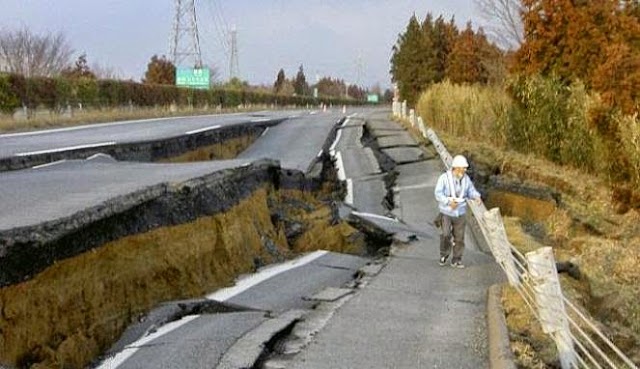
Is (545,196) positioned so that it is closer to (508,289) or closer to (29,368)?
(508,289)

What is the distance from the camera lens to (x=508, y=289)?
1005 cm

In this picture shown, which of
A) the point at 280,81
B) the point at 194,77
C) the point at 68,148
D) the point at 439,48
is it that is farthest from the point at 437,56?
the point at 280,81

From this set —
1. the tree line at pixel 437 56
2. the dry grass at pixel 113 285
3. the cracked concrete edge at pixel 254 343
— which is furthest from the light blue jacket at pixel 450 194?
the tree line at pixel 437 56

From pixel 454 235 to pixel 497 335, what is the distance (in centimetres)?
438

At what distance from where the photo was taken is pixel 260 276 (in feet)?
36.7

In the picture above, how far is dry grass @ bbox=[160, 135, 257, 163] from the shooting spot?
849 inches

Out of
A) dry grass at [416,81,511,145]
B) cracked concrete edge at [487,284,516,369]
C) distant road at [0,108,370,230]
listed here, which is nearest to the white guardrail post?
dry grass at [416,81,511,145]

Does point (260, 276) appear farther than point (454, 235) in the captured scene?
No

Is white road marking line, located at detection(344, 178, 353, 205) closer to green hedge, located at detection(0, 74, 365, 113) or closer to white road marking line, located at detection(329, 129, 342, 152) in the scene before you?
white road marking line, located at detection(329, 129, 342, 152)

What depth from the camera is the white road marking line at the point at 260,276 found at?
9789 millimetres

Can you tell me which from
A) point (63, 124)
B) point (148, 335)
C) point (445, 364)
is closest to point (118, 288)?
point (148, 335)

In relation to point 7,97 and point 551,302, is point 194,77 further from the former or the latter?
point 551,302

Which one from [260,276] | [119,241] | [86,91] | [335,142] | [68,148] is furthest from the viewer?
[86,91]

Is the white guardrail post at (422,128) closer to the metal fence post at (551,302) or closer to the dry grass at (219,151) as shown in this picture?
the dry grass at (219,151)
